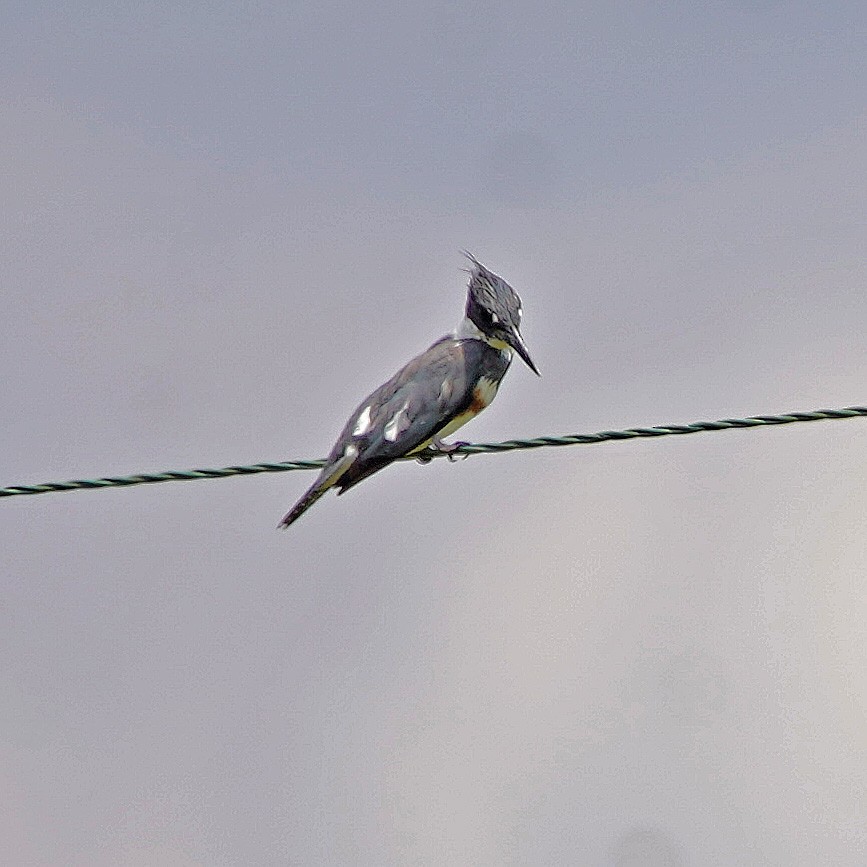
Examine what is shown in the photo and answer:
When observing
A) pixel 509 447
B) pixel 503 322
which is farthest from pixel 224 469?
pixel 503 322

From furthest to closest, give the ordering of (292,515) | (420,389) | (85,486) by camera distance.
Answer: (420,389)
(292,515)
(85,486)

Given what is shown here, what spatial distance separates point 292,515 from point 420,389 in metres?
1.24

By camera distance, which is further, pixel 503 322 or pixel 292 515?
pixel 503 322

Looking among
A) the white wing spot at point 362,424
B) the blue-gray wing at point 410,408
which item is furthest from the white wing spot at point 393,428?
the white wing spot at point 362,424

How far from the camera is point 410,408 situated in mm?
10742

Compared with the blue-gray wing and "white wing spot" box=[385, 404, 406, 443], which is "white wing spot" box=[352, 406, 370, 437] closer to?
the blue-gray wing

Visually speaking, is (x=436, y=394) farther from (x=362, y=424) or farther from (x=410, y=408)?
(x=362, y=424)

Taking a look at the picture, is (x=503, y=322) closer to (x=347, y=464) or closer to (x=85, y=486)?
(x=347, y=464)

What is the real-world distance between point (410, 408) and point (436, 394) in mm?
254

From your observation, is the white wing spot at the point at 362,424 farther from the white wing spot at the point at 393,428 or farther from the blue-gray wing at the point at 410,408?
the white wing spot at the point at 393,428

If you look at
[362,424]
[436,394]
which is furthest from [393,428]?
[436,394]

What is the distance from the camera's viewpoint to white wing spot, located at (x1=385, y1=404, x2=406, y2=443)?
10531 millimetres

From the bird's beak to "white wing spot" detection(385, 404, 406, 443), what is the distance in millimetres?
828

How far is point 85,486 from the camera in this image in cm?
805
